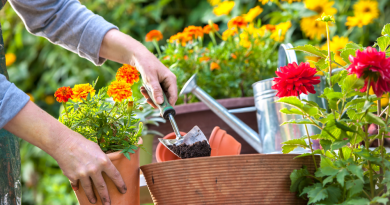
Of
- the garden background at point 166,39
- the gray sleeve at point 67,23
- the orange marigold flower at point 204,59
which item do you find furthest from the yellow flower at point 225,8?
the gray sleeve at point 67,23

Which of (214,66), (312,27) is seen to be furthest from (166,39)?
(214,66)

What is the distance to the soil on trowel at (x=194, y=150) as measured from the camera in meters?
0.70

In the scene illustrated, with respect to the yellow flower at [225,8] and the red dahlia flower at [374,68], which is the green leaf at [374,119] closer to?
the red dahlia flower at [374,68]

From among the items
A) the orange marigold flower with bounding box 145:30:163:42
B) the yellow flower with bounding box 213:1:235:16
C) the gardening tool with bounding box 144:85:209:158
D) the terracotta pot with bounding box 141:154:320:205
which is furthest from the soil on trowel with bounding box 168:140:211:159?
the yellow flower with bounding box 213:1:235:16

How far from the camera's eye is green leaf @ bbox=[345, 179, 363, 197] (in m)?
0.48

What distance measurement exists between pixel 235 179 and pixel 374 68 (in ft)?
0.84

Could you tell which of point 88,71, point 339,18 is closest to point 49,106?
point 88,71

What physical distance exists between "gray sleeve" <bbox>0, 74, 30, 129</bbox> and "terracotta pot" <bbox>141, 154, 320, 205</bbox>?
255mm

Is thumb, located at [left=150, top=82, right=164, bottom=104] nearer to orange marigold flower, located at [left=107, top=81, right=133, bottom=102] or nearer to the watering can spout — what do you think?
orange marigold flower, located at [left=107, top=81, right=133, bottom=102]

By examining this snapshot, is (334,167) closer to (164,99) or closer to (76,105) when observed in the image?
(164,99)

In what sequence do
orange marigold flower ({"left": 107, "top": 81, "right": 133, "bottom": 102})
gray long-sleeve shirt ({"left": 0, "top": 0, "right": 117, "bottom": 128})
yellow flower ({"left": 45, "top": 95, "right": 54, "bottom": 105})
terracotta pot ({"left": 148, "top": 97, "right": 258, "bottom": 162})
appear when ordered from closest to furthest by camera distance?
orange marigold flower ({"left": 107, "top": 81, "right": 133, "bottom": 102}) → gray long-sleeve shirt ({"left": 0, "top": 0, "right": 117, "bottom": 128}) → terracotta pot ({"left": 148, "top": 97, "right": 258, "bottom": 162}) → yellow flower ({"left": 45, "top": 95, "right": 54, "bottom": 105})

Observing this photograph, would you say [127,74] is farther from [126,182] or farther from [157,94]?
[126,182]

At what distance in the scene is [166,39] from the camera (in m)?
2.36

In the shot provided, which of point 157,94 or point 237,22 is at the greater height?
point 237,22
